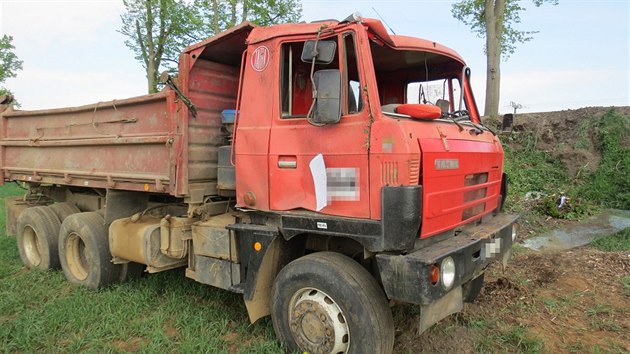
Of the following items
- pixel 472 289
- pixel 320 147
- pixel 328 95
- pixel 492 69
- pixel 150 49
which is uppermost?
pixel 150 49

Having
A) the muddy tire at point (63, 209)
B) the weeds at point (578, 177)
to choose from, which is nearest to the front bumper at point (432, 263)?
the muddy tire at point (63, 209)

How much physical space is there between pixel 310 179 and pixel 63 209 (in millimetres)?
4425

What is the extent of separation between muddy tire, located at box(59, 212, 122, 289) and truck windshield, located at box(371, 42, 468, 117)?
363 centimetres

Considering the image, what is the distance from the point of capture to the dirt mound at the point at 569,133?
33.4 feet

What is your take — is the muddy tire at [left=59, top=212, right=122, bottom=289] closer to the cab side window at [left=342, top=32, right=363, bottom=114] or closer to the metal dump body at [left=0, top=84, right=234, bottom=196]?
the metal dump body at [left=0, top=84, right=234, bottom=196]

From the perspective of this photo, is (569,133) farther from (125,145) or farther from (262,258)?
(125,145)

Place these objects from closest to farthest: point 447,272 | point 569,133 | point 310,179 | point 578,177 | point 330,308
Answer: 1. point 447,272
2. point 330,308
3. point 310,179
4. point 578,177
5. point 569,133

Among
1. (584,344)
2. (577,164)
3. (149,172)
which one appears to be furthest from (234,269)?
(577,164)

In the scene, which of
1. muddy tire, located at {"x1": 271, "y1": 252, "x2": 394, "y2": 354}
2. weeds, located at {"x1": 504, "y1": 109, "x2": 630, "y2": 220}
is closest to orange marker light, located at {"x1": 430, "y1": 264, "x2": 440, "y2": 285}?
muddy tire, located at {"x1": 271, "y1": 252, "x2": 394, "y2": 354}

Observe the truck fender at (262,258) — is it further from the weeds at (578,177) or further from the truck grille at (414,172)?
the weeds at (578,177)

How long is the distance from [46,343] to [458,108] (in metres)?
4.36

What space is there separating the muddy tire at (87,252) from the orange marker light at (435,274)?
387 centimetres

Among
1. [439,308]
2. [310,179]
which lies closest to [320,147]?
[310,179]

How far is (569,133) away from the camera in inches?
433
